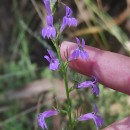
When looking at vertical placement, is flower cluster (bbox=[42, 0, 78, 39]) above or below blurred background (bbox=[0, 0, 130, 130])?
above

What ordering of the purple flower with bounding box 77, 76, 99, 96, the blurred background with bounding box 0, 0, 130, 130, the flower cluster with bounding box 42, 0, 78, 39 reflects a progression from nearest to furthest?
the flower cluster with bounding box 42, 0, 78, 39 < the purple flower with bounding box 77, 76, 99, 96 < the blurred background with bounding box 0, 0, 130, 130

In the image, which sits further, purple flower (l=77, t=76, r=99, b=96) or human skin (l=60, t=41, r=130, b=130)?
human skin (l=60, t=41, r=130, b=130)

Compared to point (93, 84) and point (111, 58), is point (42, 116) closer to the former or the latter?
point (93, 84)

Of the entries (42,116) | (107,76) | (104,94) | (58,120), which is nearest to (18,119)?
(58,120)

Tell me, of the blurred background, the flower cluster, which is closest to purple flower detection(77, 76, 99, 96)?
the flower cluster

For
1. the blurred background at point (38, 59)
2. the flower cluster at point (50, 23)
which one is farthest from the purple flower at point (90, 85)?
the blurred background at point (38, 59)

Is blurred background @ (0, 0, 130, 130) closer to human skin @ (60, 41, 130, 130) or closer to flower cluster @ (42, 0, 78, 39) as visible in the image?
human skin @ (60, 41, 130, 130)
